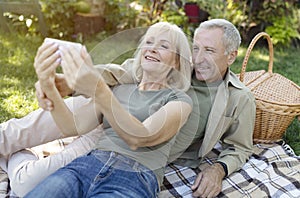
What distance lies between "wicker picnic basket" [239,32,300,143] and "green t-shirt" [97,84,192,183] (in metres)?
0.69

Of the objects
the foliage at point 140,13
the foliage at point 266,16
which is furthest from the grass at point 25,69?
the foliage at point 140,13

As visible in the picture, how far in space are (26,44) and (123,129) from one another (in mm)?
2468

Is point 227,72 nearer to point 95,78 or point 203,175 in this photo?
point 203,175

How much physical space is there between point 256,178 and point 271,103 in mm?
402

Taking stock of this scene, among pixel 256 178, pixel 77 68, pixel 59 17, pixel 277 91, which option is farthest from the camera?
pixel 59 17

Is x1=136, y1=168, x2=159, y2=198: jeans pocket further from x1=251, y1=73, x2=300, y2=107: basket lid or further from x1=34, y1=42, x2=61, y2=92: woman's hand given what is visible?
x1=251, y1=73, x2=300, y2=107: basket lid

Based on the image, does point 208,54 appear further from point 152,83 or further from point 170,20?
point 170,20

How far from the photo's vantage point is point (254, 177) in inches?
74.9

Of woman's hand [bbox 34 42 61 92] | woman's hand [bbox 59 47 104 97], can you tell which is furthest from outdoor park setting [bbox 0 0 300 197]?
woman's hand [bbox 59 47 104 97]

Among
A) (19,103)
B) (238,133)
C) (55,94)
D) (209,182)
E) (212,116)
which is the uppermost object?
(55,94)

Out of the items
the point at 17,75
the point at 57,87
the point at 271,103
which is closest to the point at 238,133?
the point at 271,103

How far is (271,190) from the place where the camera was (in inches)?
71.9

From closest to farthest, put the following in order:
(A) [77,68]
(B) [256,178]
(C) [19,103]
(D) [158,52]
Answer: (A) [77,68], (D) [158,52], (B) [256,178], (C) [19,103]

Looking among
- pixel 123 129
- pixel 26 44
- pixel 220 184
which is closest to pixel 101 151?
pixel 123 129
